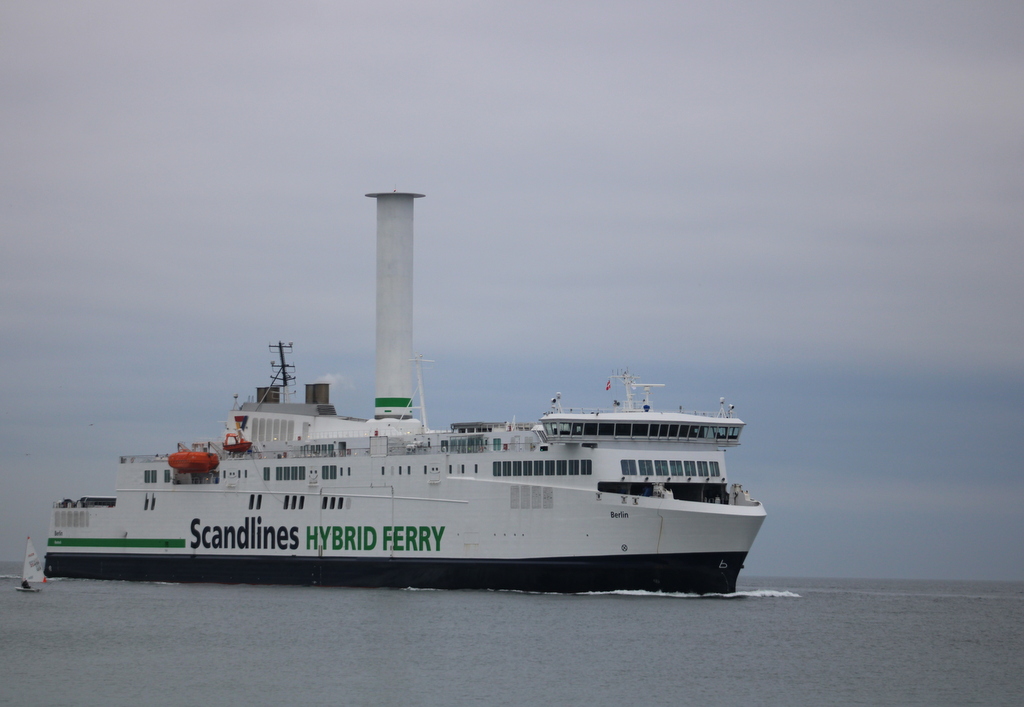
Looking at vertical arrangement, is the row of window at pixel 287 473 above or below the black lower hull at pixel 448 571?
above

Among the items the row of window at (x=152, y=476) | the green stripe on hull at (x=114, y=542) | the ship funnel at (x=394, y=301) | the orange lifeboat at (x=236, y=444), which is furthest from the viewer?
the row of window at (x=152, y=476)

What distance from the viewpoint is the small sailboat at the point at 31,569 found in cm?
5466

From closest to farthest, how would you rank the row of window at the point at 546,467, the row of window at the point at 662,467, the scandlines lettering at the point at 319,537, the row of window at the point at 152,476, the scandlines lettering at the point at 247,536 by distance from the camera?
the row of window at the point at 662,467, the row of window at the point at 546,467, the scandlines lettering at the point at 319,537, the scandlines lettering at the point at 247,536, the row of window at the point at 152,476

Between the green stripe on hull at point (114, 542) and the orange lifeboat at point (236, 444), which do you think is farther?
the green stripe on hull at point (114, 542)

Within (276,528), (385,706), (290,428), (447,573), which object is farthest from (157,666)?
(290,428)

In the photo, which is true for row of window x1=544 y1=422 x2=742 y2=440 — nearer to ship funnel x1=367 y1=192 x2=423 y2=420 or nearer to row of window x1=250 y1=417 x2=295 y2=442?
ship funnel x1=367 y1=192 x2=423 y2=420

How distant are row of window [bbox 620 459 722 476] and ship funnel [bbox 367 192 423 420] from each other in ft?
44.4

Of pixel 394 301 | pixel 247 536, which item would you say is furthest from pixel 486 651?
pixel 394 301

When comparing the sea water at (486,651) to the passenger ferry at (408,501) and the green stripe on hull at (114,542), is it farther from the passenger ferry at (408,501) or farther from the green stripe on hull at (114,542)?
the green stripe on hull at (114,542)

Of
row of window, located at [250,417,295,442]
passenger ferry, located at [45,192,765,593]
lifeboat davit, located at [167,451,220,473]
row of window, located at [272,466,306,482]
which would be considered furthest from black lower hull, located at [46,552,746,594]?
row of window, located at [250,417,295,442]

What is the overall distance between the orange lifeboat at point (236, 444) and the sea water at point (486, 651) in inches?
268

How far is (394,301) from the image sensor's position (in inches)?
2184

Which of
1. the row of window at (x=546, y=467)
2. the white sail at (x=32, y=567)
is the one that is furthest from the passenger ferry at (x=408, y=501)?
the white sail at (x=32, y=567)

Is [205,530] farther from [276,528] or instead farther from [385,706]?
[385,706]
